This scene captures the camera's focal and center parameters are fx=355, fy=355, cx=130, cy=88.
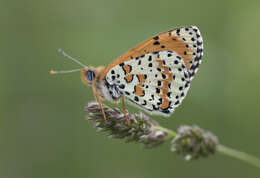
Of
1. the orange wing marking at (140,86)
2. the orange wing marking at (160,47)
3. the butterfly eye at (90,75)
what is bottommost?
the orange wing marking at (140,86)

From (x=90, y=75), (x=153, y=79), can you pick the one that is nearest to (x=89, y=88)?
(x=90, y=75)

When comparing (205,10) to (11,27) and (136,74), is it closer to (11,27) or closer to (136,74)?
(136,74)

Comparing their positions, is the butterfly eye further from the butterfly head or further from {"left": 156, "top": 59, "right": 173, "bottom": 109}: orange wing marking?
{"left": 156, "top": 59, "right": 173, "bottom": 109}: orange wing marking

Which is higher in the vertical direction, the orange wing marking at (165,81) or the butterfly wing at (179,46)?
the butterfly wing at (179,46)

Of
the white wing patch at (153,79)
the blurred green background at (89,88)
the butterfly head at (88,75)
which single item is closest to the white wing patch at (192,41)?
the white wing patch at (153,79)

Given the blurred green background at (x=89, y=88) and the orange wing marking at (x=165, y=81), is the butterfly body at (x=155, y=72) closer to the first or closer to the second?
the orange wing marking at (x=165, y=81)

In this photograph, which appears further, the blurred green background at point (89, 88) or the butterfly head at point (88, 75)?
the blurred green background at point (89, 88)

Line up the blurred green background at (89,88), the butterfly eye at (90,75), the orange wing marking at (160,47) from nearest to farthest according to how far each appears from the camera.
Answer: the orange wing marking at (160,47)
the butterfly eye at (90,75)
the blurred green background at (89,88)

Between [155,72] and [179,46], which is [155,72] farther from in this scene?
[179,46]

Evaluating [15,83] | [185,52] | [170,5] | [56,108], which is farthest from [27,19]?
[185,52]
